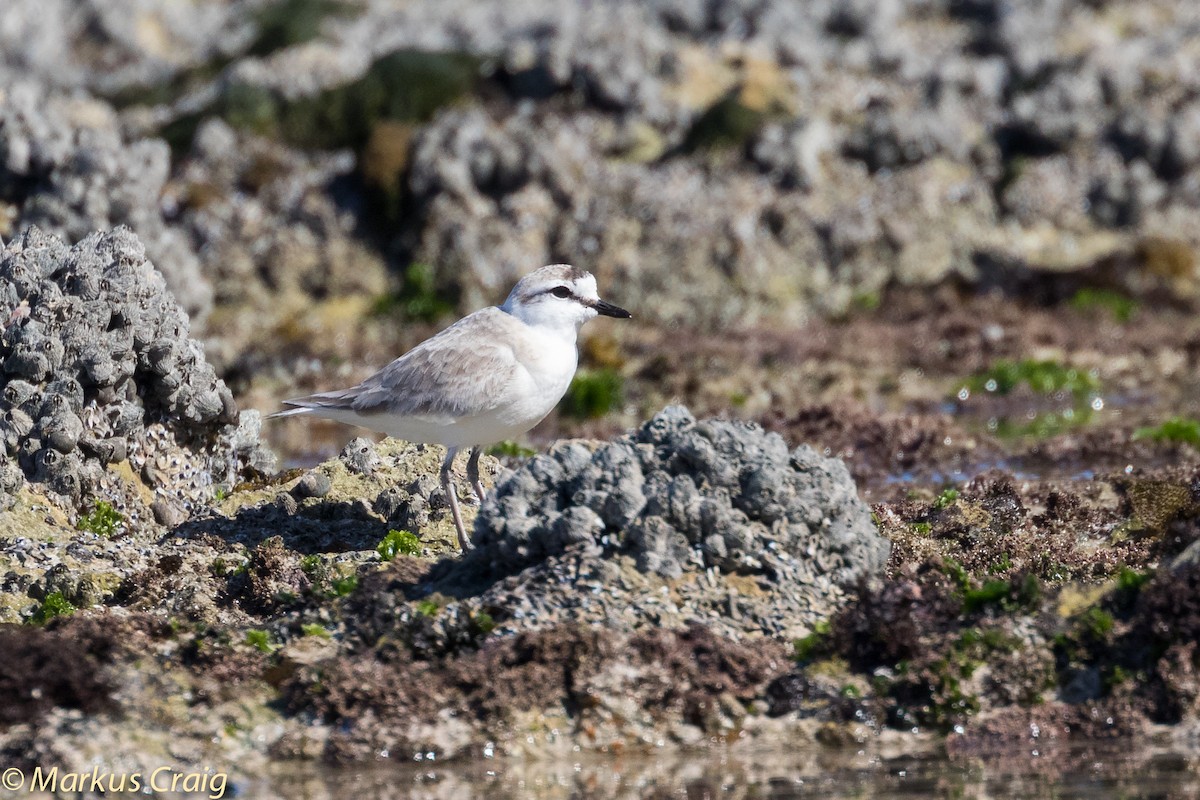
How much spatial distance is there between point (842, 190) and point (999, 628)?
17392 millimetres

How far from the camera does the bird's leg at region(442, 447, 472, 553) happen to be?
9781 millimetres

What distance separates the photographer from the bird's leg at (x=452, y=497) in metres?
9.78

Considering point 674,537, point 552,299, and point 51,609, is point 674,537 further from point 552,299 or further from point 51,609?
point 51,609

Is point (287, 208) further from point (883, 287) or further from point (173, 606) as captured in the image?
point (173, 606)

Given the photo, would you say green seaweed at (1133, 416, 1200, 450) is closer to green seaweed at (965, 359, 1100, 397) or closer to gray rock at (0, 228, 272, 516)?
green seaweed at (965, 359, 1100, 397)

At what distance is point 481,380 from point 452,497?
30.6 inches

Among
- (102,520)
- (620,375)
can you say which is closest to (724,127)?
(620,375)

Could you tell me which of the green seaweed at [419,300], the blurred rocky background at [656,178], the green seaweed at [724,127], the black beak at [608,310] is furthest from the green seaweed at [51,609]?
the green seaweed at [724,127]

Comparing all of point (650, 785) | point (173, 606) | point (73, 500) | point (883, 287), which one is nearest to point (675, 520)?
point (650, 785)

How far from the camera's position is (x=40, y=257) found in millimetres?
11484

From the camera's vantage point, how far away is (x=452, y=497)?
10.1 metres

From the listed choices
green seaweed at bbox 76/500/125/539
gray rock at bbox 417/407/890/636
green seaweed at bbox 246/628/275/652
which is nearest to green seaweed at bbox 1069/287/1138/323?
gray rock at bbox 417/407/890/636

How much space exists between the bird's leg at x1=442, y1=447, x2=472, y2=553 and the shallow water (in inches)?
84.9

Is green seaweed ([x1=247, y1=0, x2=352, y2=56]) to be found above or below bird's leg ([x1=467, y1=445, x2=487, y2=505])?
above
